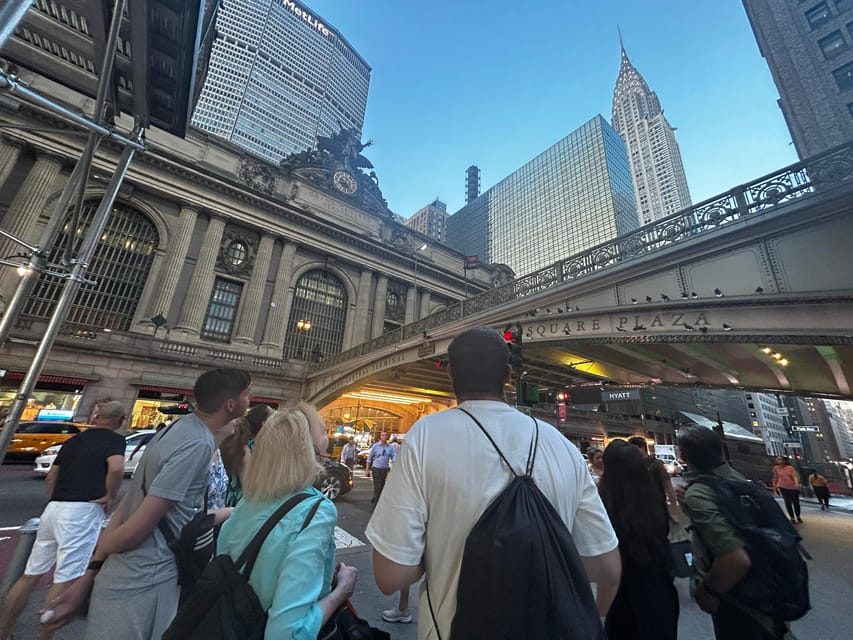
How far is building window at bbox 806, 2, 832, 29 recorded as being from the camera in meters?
20.1

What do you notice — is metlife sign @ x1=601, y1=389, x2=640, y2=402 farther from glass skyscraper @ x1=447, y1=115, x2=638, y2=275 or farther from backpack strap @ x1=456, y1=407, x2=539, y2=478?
glass skyscraper @ x1=447, y1=115, x2=638, y2=275

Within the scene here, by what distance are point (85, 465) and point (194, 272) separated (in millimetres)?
23259

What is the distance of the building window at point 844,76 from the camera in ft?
62.2

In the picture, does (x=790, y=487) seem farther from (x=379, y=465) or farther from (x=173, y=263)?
(x=173, y=263)

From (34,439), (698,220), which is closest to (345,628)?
(698,220)

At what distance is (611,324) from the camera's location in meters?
9.57

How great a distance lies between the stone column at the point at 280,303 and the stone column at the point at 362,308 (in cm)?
525

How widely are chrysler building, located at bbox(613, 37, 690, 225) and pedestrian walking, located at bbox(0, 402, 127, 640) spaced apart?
319 ft

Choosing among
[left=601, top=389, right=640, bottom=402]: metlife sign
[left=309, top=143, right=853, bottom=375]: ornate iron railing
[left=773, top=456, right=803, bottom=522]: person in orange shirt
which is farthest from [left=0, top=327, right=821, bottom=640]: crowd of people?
[left=601, top=389, right=640, bottom=402]: metlife sign

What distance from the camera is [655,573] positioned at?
8.50 feet

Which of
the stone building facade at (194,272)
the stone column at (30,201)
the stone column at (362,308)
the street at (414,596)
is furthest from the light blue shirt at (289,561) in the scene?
the stone column at (362,308)

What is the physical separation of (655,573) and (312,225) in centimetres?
2853

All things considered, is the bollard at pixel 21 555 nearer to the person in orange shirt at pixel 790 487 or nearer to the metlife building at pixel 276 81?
the person in orange shirt at pixel 790 487

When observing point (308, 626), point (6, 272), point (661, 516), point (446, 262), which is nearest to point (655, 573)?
point (661, 516)
